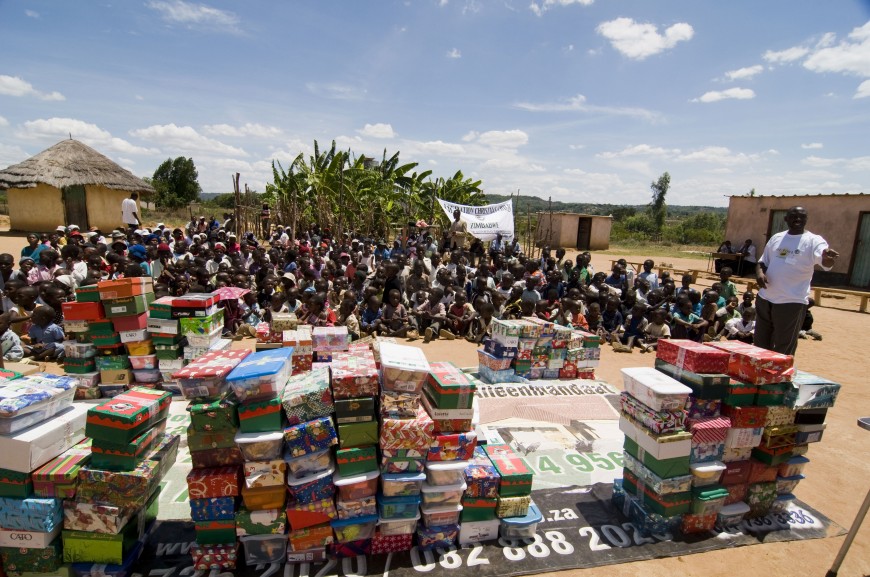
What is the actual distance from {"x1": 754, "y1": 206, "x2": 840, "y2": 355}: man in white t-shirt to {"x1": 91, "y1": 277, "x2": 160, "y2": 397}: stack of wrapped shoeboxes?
24.1 ft

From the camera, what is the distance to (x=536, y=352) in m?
6.48

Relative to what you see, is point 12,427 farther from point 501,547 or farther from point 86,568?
point 501,547

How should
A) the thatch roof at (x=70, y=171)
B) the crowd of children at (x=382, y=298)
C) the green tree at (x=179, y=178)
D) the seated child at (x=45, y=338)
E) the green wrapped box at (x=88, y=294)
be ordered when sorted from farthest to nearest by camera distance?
the green tree at (x=179, y=178)
the thatch roof at (x=70, y=171)
the crowd of children at (x=382, y=298)
the seated child at (x=45, y=338)
the green wrapped box at (x=88, y=294)

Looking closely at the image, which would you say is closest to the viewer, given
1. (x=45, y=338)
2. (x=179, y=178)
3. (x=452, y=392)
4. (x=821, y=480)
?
(x=452, y=392)

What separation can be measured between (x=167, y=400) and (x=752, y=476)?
192 inches

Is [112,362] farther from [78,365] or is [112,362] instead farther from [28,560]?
[28,560]

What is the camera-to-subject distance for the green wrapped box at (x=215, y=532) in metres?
3.15

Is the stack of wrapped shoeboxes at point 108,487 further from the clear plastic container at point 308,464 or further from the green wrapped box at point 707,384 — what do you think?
the green wrapped box at point 707,384

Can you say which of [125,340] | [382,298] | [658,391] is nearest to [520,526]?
[658,391]

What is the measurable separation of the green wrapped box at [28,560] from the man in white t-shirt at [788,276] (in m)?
7.03

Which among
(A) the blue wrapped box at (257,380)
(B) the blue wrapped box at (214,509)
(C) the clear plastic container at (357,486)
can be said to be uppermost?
(A) the blue wrapped box at (257,380)

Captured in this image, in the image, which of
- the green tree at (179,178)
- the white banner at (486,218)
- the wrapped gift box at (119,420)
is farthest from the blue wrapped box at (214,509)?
the green tree at (179,178)

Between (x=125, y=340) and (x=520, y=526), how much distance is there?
4.98 metres

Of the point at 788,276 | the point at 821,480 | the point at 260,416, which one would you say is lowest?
the point at 821,480
